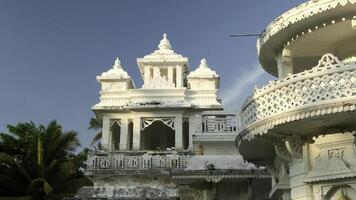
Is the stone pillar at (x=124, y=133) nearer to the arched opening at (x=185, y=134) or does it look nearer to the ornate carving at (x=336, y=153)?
the arched opening at (x=185, y=134)

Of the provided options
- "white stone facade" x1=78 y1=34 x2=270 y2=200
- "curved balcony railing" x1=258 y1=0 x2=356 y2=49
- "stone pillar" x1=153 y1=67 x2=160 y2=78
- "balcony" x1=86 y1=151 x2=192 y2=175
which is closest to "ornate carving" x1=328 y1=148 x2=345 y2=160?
"curved balcony railing" x1=258 y1=0 x2=356 y2=49

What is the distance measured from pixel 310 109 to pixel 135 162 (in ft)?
58.0

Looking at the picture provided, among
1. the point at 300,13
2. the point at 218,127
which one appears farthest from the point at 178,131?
the point at 300,13

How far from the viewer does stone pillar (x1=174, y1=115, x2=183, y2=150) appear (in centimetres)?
3241

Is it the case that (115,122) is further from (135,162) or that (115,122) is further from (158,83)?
(135,162)

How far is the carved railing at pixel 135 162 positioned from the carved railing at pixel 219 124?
2.75m

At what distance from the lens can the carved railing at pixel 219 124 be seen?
2541 cm

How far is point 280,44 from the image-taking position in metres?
15.9

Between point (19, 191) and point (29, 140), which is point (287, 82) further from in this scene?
point (29, 140)

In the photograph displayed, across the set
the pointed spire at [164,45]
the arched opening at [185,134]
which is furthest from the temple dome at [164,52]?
the arched opening at [185,134]

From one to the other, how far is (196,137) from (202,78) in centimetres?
1021

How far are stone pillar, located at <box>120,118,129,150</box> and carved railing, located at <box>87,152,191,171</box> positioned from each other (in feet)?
13.2

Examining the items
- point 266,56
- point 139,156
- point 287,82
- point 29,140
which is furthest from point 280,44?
point 29,140

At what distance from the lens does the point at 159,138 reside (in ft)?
124
